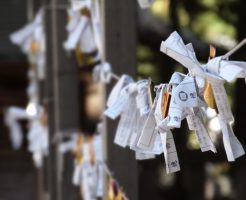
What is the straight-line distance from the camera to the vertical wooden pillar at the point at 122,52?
246 centimetres

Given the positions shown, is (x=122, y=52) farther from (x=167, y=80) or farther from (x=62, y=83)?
(x=167, y=80)

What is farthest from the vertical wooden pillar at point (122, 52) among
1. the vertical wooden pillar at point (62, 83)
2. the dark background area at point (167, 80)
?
the vertical wooden pillar at point (62, 83)

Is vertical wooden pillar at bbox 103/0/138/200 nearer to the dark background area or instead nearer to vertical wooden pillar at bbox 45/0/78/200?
the dark background area

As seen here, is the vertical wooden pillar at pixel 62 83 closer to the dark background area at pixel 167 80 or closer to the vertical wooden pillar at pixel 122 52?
the dark background area at pixel 167 80

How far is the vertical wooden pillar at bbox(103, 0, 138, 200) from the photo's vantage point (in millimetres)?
2463

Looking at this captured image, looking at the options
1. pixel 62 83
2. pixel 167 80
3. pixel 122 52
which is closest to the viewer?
pixel 122 52

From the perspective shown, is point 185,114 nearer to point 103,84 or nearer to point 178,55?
point 178,55

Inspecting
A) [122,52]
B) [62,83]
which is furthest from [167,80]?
[122,52]

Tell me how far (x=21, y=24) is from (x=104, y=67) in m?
5.44

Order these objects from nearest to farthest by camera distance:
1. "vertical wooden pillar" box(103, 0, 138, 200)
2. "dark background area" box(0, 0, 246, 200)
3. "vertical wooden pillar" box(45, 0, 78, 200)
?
"vertical wooden pillar" box(103, 0, 138, 200)
"vertical wooden pillar" box(45, 0, 78, 200)
"dark background area" box(0, 0, 246, 200)

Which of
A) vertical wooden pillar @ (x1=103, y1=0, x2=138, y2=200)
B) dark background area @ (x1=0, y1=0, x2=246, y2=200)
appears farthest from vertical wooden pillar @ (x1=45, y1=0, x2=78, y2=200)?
vertical wooden pillar @ (x1=103, y1=0, x2=138, y2=200)

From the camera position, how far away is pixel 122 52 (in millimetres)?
Result: 2492

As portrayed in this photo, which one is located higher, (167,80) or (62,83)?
(62,83)

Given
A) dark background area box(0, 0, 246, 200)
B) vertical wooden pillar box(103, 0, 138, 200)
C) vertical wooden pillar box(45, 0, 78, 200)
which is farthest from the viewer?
dark background area box(0, 0, 246, 200)
